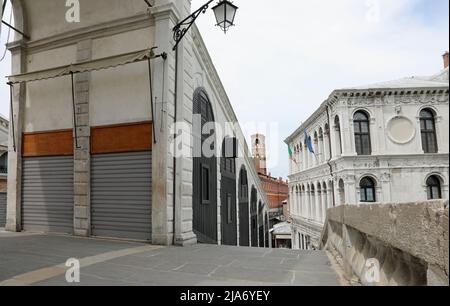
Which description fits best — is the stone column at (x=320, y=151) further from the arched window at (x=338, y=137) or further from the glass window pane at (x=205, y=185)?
the glass window pane at (x=205, y=185)

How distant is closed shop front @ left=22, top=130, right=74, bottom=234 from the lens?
8641mm

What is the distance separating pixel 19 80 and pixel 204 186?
6.69 metres

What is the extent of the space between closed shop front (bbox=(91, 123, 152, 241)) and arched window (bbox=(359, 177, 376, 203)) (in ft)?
63.4

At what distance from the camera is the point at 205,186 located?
1019 cm

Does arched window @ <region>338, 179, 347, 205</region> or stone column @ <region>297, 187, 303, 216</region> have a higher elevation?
arched window @ <region>338, 179, 347, 205</region>

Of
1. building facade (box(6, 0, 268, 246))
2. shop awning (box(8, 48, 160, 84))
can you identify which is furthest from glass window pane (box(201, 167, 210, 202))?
shop awning (box(8, 48, 160, 84))

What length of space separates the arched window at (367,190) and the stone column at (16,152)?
21.5 meters

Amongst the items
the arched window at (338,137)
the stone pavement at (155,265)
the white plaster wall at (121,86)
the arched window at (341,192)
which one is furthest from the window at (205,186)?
the arched window at (341,192)

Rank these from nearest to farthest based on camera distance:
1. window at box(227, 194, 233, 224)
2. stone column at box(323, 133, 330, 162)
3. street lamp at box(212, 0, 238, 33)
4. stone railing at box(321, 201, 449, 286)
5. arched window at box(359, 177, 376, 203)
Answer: stone railing at box(321, 201, 449, 286) → street lamp at box(212, 0, 238, 33) → window at box(227, 194, 233, 224) → arched window at box(359, 177, 376, 203) → stone column at box(323, 133, 330, 162)

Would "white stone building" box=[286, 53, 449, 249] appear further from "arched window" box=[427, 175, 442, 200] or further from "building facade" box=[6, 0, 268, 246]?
"building facade" box=[6, 0, 268, 246]

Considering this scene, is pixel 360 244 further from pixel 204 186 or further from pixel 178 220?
pixel 204 186

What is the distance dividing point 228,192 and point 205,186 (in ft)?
13.3
